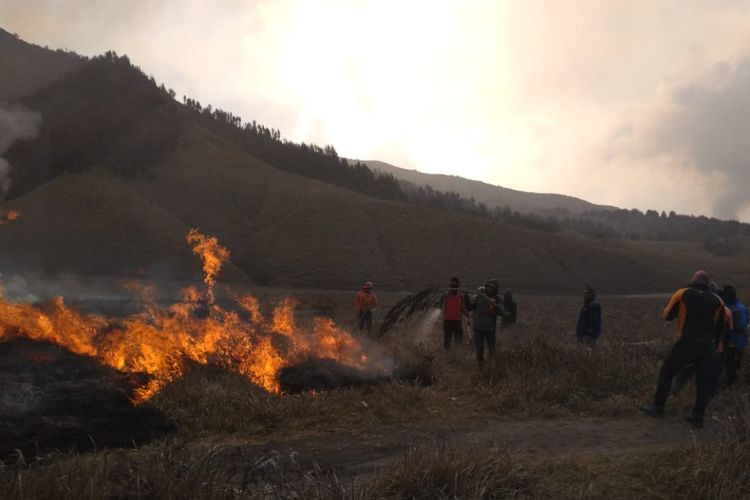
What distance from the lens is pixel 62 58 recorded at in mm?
80625

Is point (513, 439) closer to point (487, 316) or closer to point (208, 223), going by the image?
point (487, 316)

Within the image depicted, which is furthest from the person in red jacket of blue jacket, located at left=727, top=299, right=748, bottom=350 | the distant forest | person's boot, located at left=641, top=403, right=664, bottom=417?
the distant forest

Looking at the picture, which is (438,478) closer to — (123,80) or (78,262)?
(78,262)

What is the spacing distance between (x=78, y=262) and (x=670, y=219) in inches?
5853

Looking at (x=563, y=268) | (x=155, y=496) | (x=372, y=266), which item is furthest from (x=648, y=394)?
(x=563, y=268)

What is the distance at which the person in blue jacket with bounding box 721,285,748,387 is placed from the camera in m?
9.24

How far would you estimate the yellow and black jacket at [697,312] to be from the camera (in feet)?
24.4

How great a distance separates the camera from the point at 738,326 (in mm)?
9312

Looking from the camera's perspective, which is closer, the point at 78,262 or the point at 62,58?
the point at 78,262

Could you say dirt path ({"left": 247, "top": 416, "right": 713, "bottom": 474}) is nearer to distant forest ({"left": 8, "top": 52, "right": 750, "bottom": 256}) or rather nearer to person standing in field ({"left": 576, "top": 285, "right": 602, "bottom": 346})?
person standing in field ({"left": 576, "top": 285, "right": 602, "bottom": 346})

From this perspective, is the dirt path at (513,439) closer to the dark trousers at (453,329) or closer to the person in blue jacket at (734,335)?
the person in blue jacket at (734,335)

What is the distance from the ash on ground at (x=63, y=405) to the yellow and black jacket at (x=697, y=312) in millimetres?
6679

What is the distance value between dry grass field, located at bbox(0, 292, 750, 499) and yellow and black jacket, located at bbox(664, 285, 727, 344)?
1.01 metres

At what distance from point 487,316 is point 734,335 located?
395cm
